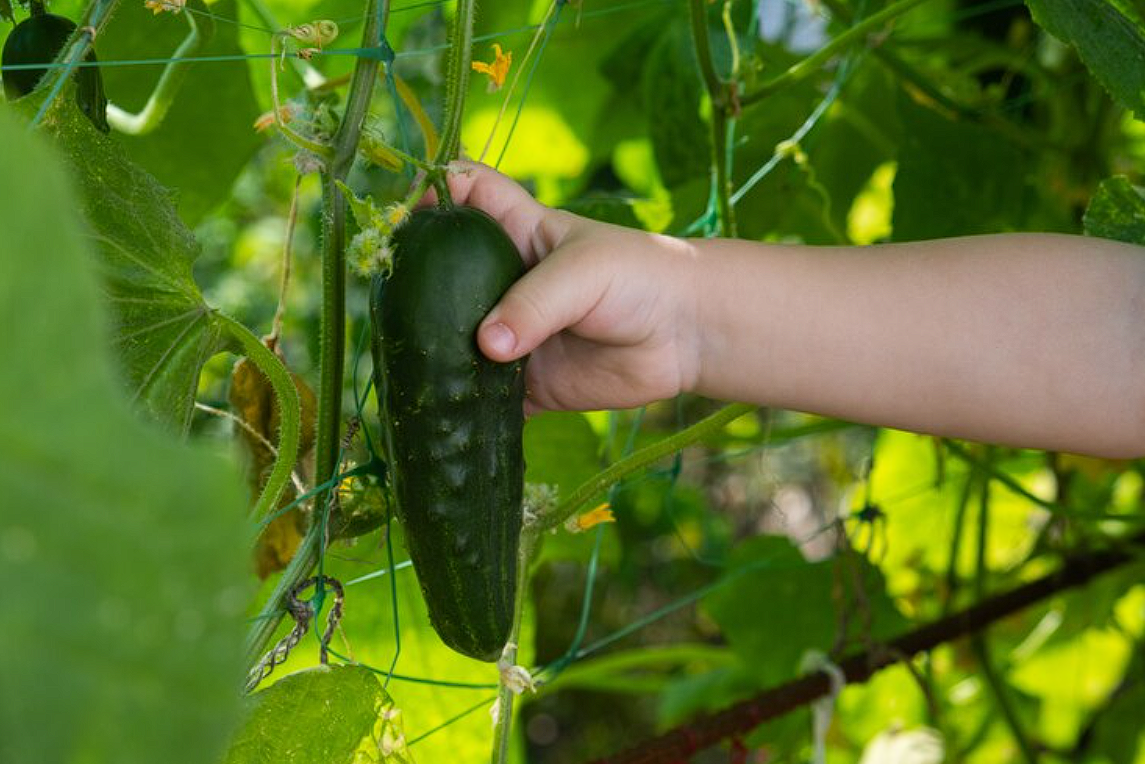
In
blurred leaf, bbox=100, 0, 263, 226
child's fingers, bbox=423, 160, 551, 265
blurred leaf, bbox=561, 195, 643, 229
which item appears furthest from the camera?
blurred leaf, bbox=561, 195, 643, 229

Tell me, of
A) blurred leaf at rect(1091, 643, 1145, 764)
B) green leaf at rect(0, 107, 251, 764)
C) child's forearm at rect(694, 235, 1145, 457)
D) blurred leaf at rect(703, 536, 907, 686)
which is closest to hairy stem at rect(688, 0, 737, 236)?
child's forearm at rect(694, 235, 1145, 457)

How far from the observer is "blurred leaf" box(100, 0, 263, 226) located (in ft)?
3.20

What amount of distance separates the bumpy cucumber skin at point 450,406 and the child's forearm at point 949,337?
6.1 inches

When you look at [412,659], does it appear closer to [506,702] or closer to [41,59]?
[506,702]

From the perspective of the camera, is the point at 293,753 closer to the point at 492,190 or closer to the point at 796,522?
the point at 492,190

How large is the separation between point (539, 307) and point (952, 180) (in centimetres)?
72

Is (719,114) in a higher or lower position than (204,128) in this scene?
lower

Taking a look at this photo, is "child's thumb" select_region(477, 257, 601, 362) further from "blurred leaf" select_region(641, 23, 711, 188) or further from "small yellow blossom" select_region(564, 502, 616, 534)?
"blurred leaf" select_region(641, 23, 711, 188)

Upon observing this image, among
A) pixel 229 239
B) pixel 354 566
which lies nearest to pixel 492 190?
pixel 354 566

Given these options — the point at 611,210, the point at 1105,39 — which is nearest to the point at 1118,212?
the point at 1105,39

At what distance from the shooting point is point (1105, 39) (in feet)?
2.65

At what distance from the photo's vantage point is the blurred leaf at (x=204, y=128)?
3.20 feet

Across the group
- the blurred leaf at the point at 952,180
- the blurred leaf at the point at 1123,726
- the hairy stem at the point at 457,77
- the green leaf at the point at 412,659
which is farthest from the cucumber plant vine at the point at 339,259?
the blurred leaf at the point at 1123,726

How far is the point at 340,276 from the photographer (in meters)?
0.67
